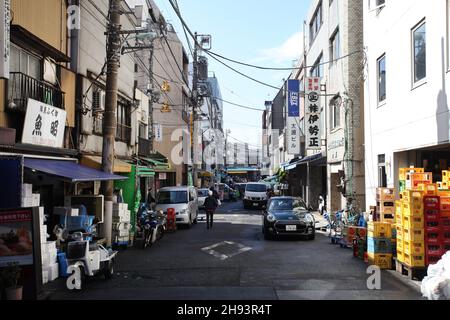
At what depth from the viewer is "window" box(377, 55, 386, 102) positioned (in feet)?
49.4

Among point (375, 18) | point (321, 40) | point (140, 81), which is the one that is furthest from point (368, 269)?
point (140, 81)

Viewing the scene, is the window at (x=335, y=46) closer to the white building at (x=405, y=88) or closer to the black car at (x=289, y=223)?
the white building at (x=405, y=88)

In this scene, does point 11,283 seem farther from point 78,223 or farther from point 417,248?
point 417,248

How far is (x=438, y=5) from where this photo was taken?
10.5 m

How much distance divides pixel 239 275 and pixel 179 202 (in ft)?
38.2

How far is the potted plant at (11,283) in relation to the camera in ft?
21.3

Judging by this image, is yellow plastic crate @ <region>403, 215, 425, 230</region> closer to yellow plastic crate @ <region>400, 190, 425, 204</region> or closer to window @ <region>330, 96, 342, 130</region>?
yellow plastic crate @ <region>400, 190, 425, 204</region>

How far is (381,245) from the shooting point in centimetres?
1052

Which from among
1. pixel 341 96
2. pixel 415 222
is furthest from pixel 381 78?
pixel 415 222

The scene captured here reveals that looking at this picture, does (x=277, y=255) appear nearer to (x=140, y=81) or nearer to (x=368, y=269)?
(x=368, y=269)

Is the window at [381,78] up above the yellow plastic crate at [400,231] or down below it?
above

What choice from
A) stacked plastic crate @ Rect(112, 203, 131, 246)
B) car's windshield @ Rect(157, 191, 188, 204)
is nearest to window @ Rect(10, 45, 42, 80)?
stacked plastic crate @ Rect(112, 203, 131, 246)

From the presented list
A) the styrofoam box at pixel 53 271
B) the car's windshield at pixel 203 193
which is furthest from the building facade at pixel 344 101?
the styrofoam box at pixel 53 271

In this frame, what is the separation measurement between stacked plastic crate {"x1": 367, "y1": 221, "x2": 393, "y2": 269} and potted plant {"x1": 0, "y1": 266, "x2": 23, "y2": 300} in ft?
24.9
